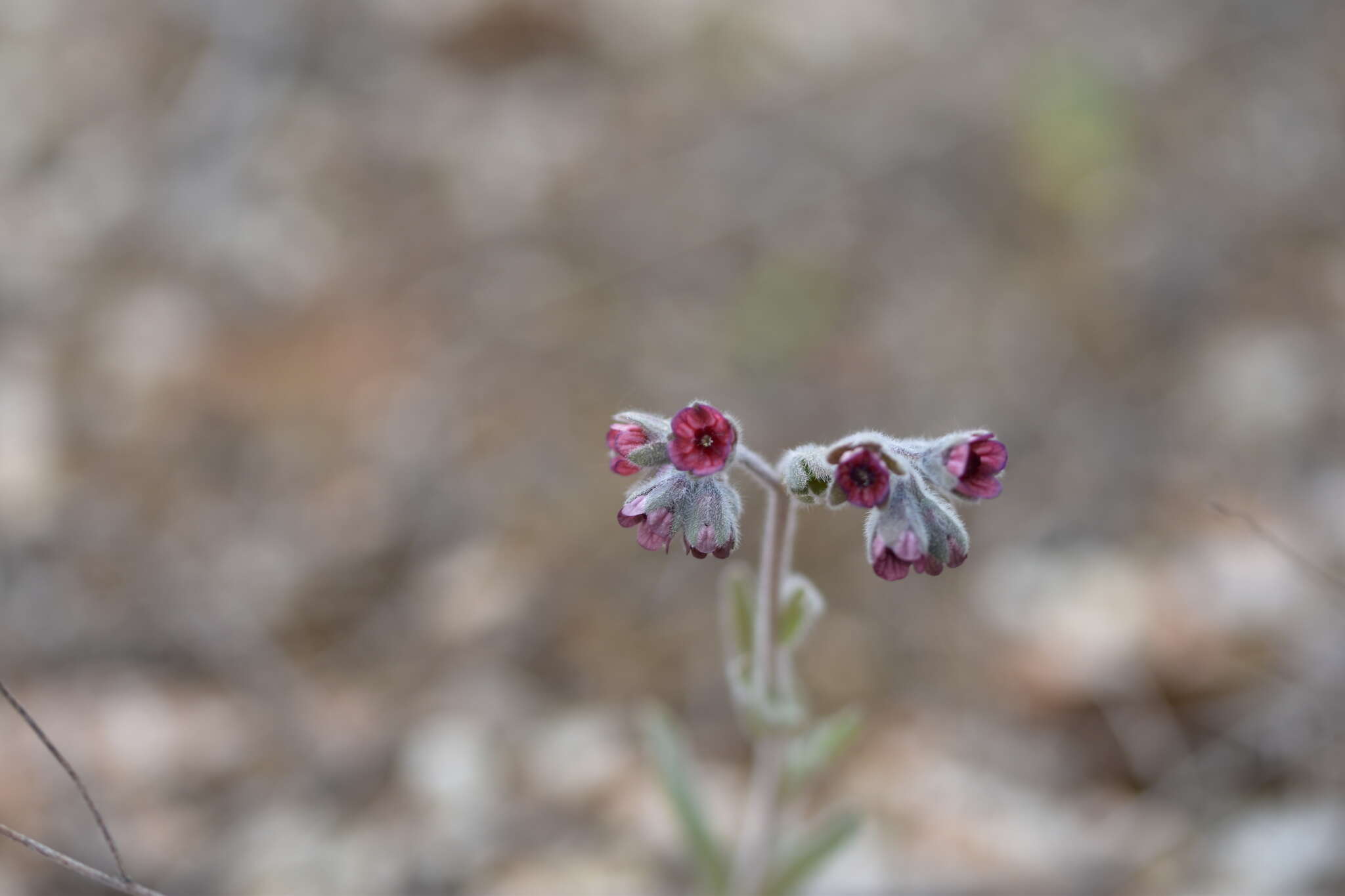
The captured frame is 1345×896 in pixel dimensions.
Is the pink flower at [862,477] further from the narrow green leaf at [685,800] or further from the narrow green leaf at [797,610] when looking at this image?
the narrow green leaf at [685,800]

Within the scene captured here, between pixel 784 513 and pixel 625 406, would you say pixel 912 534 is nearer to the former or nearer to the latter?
pixel 784 513

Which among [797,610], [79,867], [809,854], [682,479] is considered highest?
[682,479]

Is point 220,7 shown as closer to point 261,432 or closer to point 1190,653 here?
point 261,432

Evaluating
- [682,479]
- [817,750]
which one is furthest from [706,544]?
[817,750]

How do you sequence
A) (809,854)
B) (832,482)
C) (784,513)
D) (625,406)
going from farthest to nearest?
(625,406) < (809,854) < (784,513) < (832,482)

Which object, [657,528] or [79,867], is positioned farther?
[657,528]
